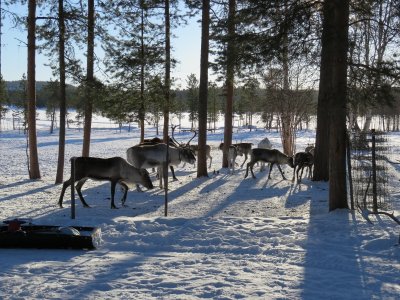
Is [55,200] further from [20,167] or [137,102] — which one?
[20,167]

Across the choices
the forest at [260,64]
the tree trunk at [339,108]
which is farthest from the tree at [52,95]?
the tree trunk at [339,108]

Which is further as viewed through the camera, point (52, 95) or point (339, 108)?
point (52, 95)

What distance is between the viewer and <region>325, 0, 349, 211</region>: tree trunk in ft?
31.3

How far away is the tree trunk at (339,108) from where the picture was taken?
9531 mm

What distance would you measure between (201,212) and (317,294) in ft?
19.7

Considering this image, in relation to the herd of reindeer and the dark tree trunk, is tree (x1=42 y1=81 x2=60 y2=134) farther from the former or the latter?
the herd of reindeer

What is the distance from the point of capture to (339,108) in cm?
984

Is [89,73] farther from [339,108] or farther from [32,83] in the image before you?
[339,108]

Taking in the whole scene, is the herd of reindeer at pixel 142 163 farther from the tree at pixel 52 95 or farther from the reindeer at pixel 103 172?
the tree at pixel 52 95

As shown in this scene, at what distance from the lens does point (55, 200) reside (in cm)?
1299

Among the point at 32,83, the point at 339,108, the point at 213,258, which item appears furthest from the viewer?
the point at 32,83

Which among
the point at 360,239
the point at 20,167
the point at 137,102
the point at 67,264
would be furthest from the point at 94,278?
the point at 20,167

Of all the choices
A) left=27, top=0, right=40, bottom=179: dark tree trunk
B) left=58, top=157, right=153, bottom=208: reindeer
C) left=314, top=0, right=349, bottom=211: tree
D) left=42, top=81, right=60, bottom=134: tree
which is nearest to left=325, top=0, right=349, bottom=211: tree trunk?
left=314, top=0, right=349, bottom=211: tree

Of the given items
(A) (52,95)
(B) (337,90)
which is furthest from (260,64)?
(A) (52,95)
